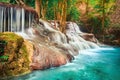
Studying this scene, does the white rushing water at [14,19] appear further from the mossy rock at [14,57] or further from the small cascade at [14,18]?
the mossy rock at [14,57]

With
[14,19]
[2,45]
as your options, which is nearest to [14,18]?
[14,19]

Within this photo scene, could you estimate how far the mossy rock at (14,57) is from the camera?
10875 mm

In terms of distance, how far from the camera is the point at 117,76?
12188mm

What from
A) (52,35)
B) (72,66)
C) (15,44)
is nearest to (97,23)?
(52,35)

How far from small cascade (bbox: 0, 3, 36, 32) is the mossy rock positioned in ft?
13.6

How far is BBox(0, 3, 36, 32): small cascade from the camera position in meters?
15.6

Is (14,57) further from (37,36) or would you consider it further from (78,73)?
(37,36)

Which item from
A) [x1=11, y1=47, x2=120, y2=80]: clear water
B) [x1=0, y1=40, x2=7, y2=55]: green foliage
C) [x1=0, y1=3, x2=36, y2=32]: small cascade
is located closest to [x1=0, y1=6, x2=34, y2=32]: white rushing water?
[x1=0, y1=3, x2=36, y2=32]: small cascade

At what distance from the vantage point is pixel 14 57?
11320 mm

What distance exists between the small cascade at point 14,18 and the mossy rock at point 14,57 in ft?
13.6

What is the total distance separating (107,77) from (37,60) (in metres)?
3.36

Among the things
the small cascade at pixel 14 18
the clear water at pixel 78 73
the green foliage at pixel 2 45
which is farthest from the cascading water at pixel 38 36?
the green foliage at pixel 2 45

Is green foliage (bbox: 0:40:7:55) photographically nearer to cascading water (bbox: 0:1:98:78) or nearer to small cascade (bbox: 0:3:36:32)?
cascading water (bbox: 0:1:98:78)

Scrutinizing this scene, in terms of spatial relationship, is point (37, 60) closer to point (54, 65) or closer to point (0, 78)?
point (54, 65)
